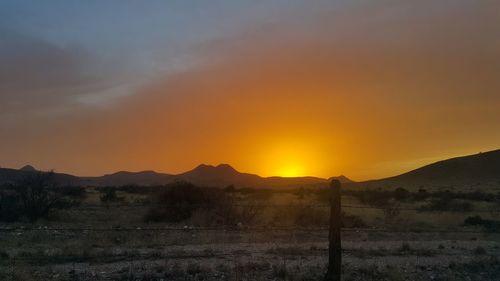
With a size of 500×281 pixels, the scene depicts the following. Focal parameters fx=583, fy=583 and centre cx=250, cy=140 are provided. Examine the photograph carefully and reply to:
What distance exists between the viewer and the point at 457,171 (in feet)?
536

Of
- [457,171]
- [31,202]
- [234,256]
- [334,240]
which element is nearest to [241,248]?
[234,256]

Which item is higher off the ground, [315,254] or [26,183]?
[26,183]

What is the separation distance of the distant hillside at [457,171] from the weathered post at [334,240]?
135 metres

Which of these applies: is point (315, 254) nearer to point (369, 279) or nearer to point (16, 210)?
point (369, 279)

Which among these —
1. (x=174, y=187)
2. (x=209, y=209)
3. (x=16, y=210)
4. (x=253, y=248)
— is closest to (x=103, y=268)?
(x=253, y=248)

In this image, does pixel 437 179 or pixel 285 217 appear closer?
pixel 285 217

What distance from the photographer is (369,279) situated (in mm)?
16719

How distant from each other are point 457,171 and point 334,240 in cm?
15880

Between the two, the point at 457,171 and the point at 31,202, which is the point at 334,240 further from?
the point at 457,171

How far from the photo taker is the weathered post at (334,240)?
14.7m

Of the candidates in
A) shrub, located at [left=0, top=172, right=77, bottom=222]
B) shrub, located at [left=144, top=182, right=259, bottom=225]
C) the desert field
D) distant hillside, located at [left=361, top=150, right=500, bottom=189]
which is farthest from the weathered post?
distant hillside, located at [left=361, top=150, right=500, bottom=189]

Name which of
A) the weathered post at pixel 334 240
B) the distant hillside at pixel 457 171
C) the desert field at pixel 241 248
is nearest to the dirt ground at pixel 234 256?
the desert field at pixel 241 248

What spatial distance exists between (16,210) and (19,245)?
1518 centimetres

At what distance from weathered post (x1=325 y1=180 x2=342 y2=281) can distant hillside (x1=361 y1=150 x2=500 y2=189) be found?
135125 millimetres
